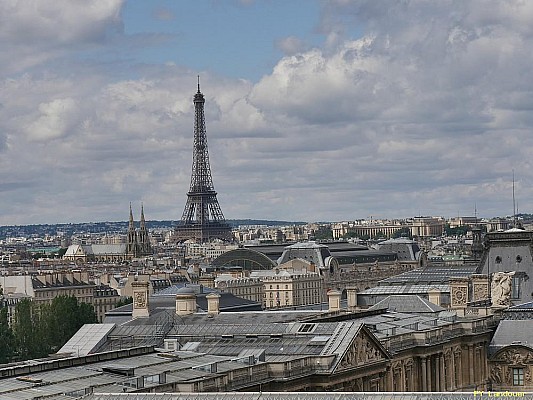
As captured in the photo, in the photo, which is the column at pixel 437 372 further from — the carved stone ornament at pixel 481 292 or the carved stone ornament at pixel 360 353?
the carved stone ornament at pixel 481 292

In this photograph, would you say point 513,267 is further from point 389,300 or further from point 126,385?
point 126,385

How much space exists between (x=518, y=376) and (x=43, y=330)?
203ft

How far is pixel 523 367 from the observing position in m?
71.8

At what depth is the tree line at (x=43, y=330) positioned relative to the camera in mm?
122562

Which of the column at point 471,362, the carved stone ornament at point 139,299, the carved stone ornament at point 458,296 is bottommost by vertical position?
the column at point 471,362

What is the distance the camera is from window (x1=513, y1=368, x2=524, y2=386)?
71.9 m

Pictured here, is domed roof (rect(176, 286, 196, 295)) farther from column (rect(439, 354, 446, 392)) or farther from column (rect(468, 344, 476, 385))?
column (rect(439, 354, 446, 392))

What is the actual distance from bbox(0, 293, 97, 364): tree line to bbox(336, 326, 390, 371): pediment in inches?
2499

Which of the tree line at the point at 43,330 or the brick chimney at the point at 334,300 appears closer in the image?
the brick chimney at the point at 334,300

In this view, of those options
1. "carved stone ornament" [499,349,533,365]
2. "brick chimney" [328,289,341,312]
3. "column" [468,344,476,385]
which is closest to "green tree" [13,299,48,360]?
"brick chimney" [328,289,341,312]

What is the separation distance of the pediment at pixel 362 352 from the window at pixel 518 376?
48.8ft

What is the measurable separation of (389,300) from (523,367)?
9.13 meters

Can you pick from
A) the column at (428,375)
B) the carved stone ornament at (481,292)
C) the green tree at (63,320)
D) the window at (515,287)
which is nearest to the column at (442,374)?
the column at (428,375)

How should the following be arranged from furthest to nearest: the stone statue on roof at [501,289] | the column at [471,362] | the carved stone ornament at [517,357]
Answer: the stone statue on roof at [501,289] < the carved stone ornament at [517,357] < the column at [471,362]
